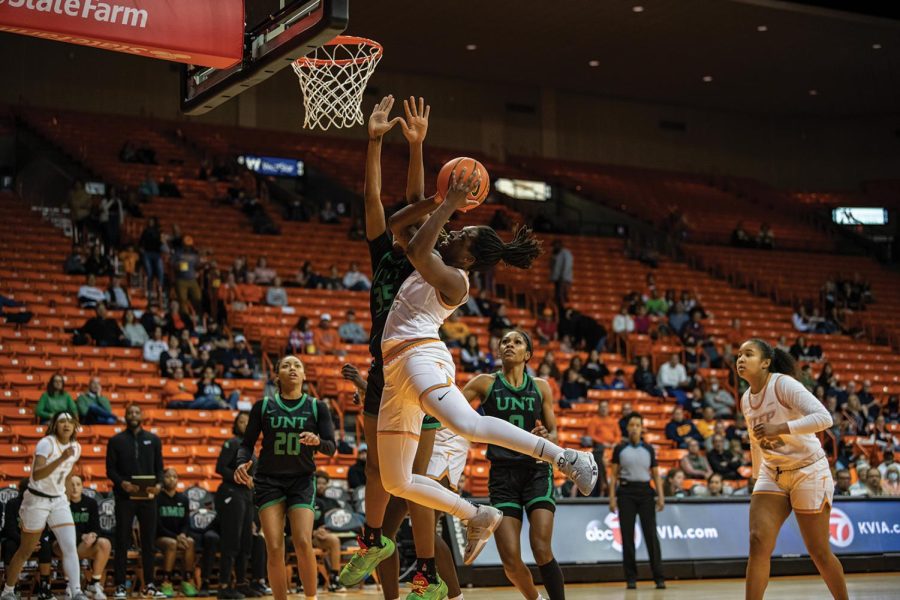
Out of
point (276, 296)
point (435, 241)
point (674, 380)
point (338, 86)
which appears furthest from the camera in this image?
point (674, 380)

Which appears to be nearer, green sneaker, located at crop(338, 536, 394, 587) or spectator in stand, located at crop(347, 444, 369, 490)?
green sneaker, located at crop(338, 536, 394, 587)

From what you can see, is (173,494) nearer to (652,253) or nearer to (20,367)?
(20,367)

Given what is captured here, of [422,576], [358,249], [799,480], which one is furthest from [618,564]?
[358,249]

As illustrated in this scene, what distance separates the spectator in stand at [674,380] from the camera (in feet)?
71.0

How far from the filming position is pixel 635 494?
14.0 metres

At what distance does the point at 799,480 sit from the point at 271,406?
4.04 m

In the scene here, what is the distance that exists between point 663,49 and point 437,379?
25.8 metres

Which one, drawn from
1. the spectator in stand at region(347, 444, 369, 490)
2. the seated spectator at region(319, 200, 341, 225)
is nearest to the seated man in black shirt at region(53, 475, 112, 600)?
the spectator in stand at region(347, 444, 369, 490)

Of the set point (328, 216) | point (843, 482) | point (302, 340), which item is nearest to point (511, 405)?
point (843, 482)

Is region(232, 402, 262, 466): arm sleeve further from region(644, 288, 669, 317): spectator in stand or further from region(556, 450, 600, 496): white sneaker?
region(644, 288, 669, 317): spectator in stand

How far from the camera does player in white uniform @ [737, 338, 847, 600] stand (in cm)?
802

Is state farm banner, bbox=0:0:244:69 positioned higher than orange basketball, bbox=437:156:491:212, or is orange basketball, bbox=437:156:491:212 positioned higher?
state farm banner, bbox=0:0:244:69

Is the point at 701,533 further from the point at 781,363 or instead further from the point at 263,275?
the point at 263,275

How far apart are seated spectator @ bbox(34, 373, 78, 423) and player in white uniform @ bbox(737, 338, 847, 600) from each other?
986cm
